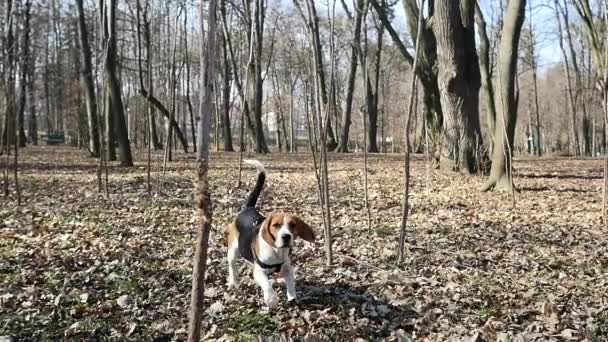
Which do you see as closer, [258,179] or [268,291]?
[268,291]

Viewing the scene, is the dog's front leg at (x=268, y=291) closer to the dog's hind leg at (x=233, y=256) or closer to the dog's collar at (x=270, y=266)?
the dog's collar at (x=270, y=266)

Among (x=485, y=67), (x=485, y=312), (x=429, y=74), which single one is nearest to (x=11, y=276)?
(x=485, y=312)

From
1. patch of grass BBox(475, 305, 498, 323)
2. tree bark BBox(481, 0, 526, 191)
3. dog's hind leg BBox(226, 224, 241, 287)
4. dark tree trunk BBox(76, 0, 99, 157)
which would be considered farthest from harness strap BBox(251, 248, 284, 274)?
dark tree trunk BBox(76, 0, 99, 157)

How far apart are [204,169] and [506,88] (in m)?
9.43

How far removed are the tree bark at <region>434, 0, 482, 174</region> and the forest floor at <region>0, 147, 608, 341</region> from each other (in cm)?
332

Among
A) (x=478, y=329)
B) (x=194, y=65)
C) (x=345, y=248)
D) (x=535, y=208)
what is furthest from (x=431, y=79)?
(x=194, y=65)

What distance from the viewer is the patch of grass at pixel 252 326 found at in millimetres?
3943

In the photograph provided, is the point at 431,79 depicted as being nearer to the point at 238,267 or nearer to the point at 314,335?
the point at 238,267

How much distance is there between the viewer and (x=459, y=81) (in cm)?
1323

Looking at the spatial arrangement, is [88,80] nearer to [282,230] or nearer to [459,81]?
[459,81]

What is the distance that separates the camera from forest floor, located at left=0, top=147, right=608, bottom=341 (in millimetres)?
4121

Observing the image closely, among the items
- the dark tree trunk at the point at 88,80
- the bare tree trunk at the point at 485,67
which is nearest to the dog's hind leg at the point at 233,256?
the bare tree trunk at the point at 485,67

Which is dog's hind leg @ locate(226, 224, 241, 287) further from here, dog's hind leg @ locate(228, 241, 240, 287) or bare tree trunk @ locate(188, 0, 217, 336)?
bare tree trunk @ locate(188, 0, 217, 336)

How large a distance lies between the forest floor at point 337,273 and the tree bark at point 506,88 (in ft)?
2.07
